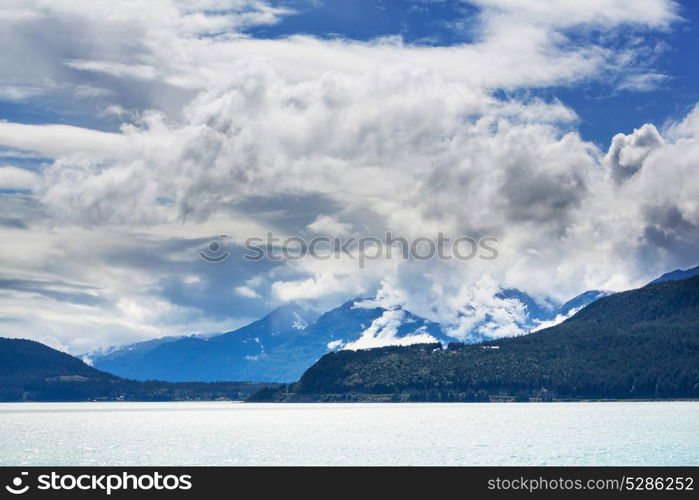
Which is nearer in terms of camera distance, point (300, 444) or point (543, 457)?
point (543, 457)
